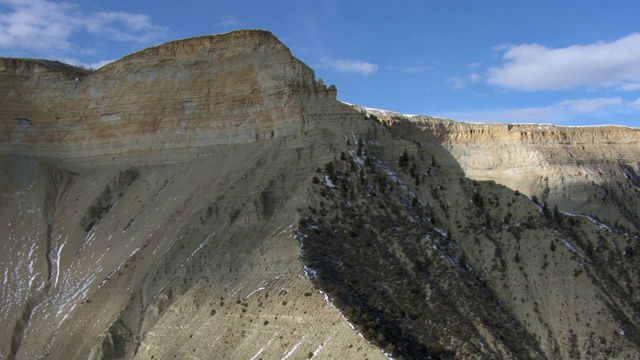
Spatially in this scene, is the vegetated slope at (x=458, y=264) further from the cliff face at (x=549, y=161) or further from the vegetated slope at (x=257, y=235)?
the cliff face at (x=549, y=161)

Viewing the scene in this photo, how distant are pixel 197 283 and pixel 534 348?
20329 millimetres

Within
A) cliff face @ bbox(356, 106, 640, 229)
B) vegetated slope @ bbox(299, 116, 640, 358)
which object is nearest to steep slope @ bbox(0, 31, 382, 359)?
vegetated slope @ bbox(299, 116, 640, 358)

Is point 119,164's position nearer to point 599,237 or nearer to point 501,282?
point 501,282

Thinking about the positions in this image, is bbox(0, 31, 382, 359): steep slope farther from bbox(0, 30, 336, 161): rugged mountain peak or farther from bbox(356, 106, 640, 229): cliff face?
bbox(356, 106, 640, 229): cliff face

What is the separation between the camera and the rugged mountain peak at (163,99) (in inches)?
2537

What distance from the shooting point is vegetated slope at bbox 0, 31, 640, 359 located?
1924 inches

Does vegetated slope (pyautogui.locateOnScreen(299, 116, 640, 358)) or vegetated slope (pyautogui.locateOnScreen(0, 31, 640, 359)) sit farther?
vegetated slope (pyautogui.locateOnScreen(0, 31, 640, 359))

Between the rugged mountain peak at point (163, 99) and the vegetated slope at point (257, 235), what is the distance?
0.13 metres

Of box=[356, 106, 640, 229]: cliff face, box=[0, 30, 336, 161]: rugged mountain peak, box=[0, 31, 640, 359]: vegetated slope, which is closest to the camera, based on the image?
box=[0, 31, 640, 359]: vegetated slope

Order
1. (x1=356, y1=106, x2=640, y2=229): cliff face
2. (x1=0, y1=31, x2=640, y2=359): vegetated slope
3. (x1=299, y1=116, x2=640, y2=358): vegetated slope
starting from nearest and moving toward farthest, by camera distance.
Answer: (x1=299, y1=116, x2=640, y2=358): vegetated slope < (x1=0, y1=31, x2=640, y2=359): vegetated slope < (x1=356, y1=106, x2=640, y2=229): cliff face

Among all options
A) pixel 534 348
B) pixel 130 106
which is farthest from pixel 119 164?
pixel 534 348

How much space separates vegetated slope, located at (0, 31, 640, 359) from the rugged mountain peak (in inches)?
4.9

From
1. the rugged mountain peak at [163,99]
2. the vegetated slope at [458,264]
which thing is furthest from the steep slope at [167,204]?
the vegetated slope at [458,264]

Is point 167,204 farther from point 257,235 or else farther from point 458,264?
point 458,264
